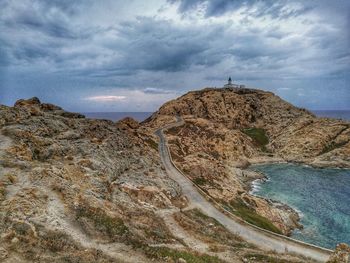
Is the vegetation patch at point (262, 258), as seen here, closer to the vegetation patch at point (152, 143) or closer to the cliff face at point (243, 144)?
the cliff face at point (243, 144)

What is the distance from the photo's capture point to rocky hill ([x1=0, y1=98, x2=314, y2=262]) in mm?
30953

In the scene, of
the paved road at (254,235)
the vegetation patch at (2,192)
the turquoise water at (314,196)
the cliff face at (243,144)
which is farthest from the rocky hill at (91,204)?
the turquoise water at (314,196)

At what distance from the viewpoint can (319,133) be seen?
15500 cm

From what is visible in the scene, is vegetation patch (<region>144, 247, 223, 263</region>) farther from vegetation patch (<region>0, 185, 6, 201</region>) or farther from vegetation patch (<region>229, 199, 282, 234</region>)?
vegetation patch (<region>229, 199, 282, 234</region>)

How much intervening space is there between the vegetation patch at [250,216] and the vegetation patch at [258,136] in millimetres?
97570

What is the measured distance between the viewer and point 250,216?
6191 cm

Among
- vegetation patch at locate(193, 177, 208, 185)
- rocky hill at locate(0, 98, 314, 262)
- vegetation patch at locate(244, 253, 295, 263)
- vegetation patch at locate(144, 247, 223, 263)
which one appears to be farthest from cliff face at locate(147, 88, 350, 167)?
vegetation patch at locate(144, 247, 223, 263)

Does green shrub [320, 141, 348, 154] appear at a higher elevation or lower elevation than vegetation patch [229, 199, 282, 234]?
higher

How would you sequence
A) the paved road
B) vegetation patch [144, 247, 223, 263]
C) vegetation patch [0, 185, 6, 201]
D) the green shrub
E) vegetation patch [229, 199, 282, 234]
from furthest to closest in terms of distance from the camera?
the green shrub < vegetation patch [229, 199, 282, 234] < the paved road < vegetation patch [0, 185, 6, 201] < vegetation patch [144, 247, 223, 263]

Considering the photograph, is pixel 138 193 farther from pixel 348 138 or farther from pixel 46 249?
pixel 348 138

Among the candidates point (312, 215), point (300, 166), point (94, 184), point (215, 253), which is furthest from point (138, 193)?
point (300, 166)

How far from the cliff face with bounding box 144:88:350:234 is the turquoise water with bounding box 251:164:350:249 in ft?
15.6

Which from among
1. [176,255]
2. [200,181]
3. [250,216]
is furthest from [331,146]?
[176,255]

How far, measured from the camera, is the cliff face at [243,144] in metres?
72.4
